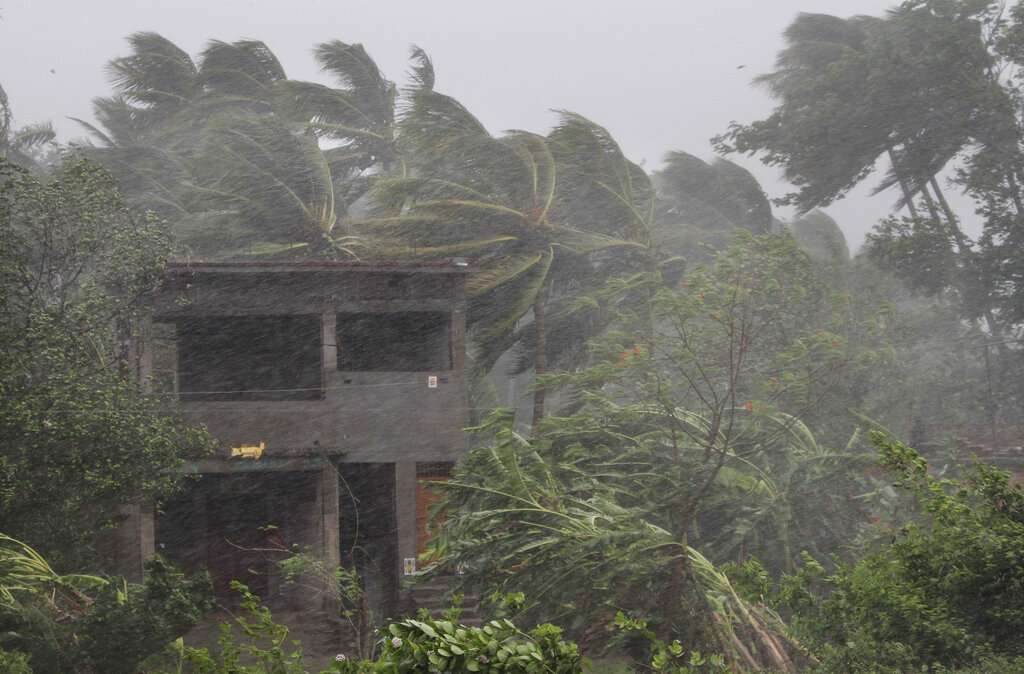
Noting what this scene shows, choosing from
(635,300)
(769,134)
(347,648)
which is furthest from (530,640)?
(769,134)

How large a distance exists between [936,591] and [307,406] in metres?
9.10

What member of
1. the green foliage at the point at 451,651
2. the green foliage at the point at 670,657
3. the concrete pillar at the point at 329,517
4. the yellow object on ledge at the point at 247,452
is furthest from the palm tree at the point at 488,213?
the green foliage at the point at 451,651

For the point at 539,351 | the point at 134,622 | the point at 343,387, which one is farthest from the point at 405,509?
the point at 134,622

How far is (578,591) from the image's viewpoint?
28.4 ft

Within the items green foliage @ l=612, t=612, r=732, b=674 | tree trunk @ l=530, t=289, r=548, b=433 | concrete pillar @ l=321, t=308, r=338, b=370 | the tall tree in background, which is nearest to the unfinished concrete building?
concrete pillar @ l=321, t=308, r=338, b=370

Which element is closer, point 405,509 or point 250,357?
point 405,509

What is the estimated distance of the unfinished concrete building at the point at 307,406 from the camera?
1312cm

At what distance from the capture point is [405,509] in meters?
13.7

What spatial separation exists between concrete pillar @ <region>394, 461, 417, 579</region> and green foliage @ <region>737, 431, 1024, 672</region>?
24.0ft

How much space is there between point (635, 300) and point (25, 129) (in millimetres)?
17328

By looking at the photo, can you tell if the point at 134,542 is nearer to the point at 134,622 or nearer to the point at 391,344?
the point at 134,622

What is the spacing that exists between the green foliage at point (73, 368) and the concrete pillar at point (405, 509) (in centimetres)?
295

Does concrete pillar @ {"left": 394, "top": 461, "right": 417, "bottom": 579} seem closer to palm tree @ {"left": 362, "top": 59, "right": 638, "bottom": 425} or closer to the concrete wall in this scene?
the concrete wall

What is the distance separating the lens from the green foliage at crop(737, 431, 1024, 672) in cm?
618
